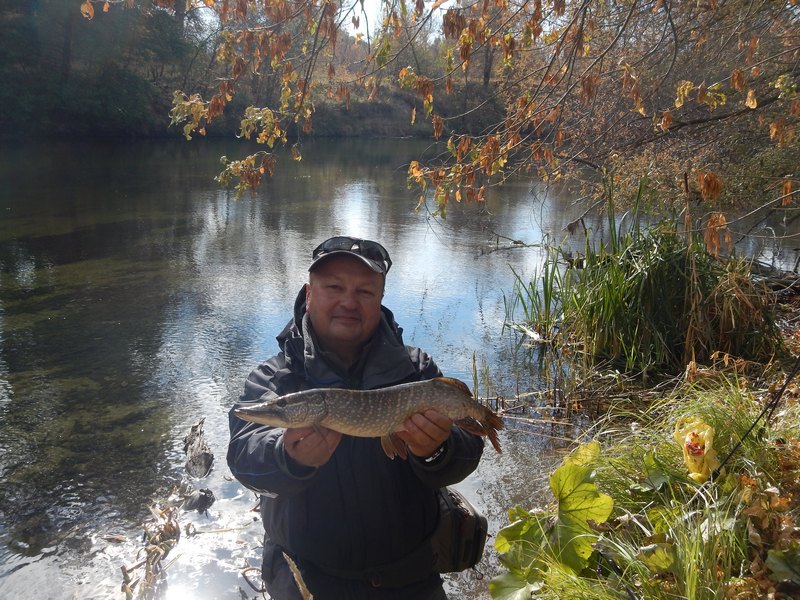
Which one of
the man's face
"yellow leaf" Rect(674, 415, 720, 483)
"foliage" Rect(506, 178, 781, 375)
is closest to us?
the man's face

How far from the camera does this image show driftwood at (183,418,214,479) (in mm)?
4980

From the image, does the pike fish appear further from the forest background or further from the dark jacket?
the forest background

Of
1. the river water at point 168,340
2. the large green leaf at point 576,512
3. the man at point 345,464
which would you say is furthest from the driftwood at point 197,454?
the large green leaf at point 576,512

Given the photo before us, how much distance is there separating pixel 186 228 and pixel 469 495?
10571 mm

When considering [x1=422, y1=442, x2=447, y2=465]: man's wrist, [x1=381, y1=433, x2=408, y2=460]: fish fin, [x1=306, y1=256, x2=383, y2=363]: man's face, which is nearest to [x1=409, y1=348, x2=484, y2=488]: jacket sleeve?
[x1=422, y1=442, x2=447, y2=465]: man's wrist

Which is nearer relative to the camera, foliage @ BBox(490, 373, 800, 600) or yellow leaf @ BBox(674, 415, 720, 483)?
foliage @ BBox(490, 373, 800, 600)

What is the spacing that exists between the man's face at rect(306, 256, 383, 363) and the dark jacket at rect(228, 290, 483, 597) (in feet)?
0.25

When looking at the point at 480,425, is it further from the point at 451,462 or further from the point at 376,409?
the point at 376,409

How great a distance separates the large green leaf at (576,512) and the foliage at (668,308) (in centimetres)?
333

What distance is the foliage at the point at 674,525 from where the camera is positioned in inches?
97.7

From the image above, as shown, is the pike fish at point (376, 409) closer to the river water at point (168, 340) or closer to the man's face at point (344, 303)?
the man's face at point (344, 303)

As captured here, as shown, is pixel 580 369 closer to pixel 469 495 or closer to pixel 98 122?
pixel 469 495

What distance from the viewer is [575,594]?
256 cm

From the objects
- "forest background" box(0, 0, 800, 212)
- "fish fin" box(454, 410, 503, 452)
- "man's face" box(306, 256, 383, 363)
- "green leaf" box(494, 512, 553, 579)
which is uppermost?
"forest background" box(0, 0, 800, 212)
